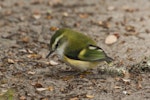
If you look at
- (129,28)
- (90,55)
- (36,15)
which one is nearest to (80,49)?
(90,55)

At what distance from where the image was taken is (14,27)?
880cm

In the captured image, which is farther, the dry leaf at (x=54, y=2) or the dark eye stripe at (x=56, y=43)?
the dry leaf at (x=54, y=2)

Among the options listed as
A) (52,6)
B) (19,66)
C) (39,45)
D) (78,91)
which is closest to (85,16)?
(52,6)

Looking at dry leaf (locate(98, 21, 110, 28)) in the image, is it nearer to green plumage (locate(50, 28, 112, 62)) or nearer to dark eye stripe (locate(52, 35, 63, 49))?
green plumage (locate(50, 28, 112, 62))

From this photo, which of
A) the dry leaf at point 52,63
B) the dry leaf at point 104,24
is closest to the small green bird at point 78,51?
the dry leaf at point 52,63

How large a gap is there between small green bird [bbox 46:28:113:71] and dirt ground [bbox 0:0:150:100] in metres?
0.26

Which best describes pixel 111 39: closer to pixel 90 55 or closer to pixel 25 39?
pixel 25 39

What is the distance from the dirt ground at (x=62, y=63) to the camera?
19.9 feet

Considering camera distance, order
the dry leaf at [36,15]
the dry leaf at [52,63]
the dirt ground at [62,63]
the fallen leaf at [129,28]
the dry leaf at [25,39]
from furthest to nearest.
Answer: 1. the dry leaf at [36,15]
2. the fallen leaf at [129,28]
3. the dry leaf at [25,39]
4. the dry leaf at [52,63]
5. the dirt ground at [62,63]

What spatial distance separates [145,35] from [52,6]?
261 cm

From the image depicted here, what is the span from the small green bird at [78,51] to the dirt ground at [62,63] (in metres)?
0.26

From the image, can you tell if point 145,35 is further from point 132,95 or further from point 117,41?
point 132,95

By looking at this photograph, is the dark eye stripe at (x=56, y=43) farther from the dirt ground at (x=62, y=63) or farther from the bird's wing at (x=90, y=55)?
the dirt ground at (x=62, y=63)

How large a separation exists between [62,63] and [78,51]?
3.02ft
